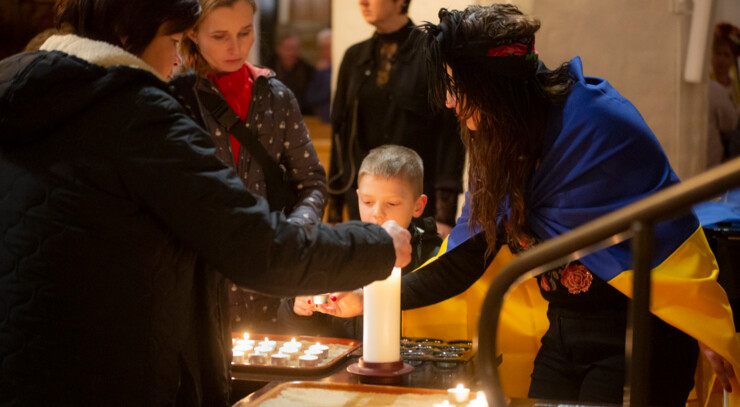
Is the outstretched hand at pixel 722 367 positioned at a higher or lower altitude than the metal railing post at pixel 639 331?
lower

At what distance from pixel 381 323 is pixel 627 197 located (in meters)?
0.71

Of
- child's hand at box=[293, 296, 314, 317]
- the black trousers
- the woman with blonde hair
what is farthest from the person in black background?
the black trousers

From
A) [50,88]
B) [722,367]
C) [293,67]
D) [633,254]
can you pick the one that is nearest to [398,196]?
[722,367]

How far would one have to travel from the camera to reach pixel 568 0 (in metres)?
4.00

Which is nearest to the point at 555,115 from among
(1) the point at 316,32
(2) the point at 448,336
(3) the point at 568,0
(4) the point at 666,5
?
(2) the point at 448,336

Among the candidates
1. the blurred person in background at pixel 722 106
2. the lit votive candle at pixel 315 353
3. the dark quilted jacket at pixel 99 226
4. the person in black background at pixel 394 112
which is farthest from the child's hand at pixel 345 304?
the blurred person in background at pixel 722 106

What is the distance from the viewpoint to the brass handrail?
0.98 m

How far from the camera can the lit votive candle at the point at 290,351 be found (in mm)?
2018

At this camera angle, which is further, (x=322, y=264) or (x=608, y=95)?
(x=608, y=95)

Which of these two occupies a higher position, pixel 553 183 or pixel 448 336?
pixel 553 183

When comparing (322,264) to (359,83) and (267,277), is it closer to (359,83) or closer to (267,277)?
(267,277)

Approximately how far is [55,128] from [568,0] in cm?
317

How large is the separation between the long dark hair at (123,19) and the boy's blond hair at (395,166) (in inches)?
62.7

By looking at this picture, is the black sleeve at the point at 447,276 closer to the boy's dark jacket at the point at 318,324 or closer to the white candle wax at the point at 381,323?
the boy's dark jacket at the point at 318,324
